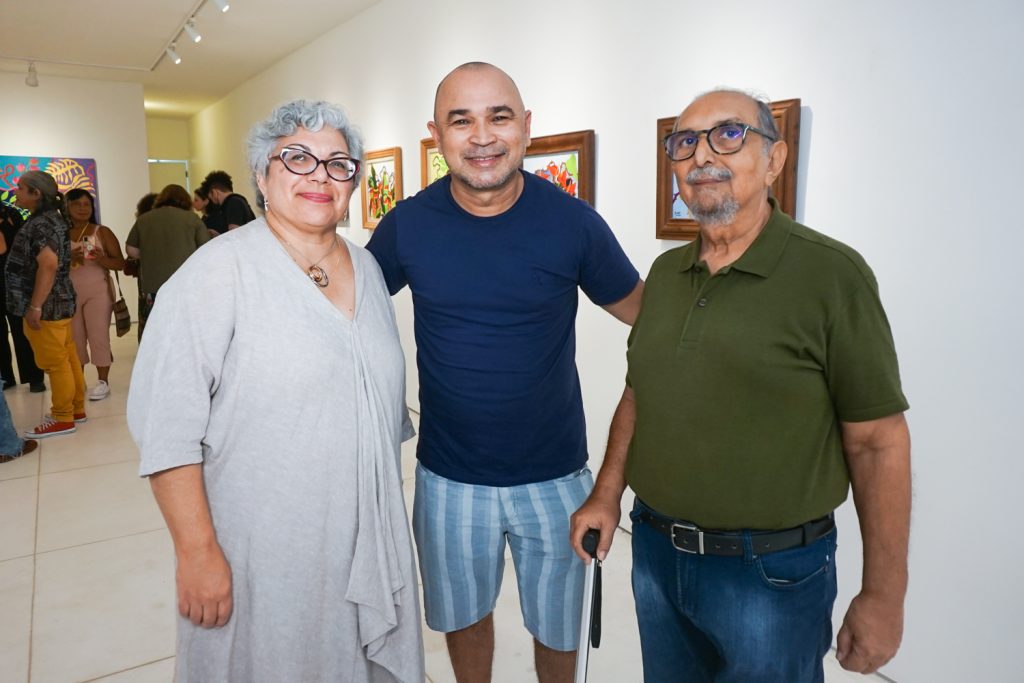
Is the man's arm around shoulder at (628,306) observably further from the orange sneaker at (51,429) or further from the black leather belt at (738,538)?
the orange sneaker at (51,429)

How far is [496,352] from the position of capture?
1.82m

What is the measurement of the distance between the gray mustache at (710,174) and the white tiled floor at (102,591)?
191cm

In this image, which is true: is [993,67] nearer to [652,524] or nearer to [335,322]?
[652,524]

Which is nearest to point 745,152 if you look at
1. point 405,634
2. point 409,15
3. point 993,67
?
point 993,67

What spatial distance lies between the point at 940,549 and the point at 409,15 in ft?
15.4

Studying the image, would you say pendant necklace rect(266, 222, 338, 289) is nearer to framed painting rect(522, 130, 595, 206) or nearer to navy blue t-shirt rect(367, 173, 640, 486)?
navy blue t-shirt rect(367, 173, 640, 486)

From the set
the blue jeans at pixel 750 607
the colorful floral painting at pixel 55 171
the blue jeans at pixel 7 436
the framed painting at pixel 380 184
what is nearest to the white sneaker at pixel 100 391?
the blue jeans at pixel 7 436

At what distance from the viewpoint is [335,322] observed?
1.49 m

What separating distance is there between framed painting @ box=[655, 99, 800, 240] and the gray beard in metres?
1.34

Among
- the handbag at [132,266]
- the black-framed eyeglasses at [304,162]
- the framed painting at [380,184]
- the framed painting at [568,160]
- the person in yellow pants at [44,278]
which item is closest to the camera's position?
the black-framed eyeglasses at [304,162]

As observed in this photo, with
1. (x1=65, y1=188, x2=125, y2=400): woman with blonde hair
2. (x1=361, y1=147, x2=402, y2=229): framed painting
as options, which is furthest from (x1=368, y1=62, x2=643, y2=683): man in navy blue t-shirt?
(x1=65, y1=188, x2=125, y2=400): woman with blonde hair

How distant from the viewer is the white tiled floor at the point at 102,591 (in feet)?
8.38

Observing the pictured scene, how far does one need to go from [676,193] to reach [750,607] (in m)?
2.01

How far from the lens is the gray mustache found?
4.41 feet
